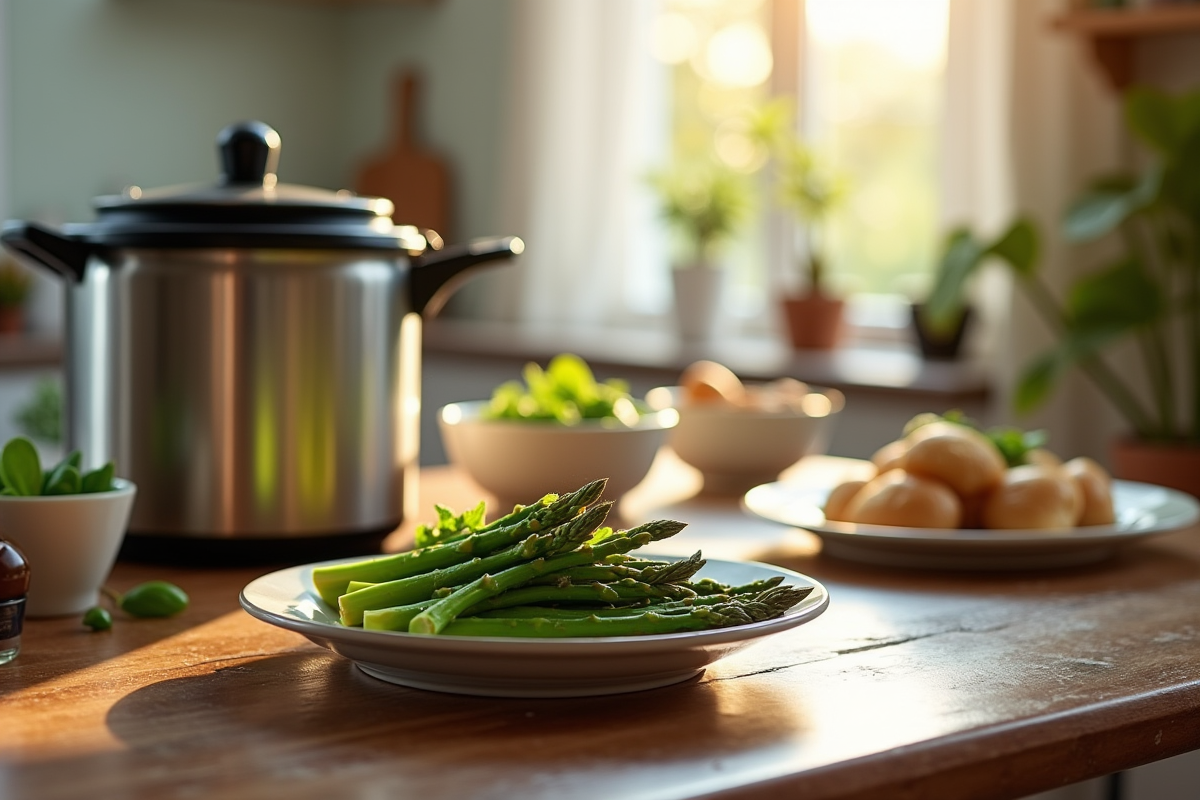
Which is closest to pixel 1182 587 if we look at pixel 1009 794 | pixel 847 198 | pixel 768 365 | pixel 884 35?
pixel 1009 794

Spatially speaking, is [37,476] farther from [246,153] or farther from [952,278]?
[952,278]

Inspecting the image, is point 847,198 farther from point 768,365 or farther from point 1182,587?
point 1182,587

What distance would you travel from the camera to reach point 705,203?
136 inches

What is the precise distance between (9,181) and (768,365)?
6.85ft

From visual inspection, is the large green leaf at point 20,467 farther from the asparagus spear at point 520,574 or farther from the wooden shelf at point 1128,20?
the wooden shelf at point 1128,20

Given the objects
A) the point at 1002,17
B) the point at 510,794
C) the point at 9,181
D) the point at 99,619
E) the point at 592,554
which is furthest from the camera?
the point at 9,181

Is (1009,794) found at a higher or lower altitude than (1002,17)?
lower

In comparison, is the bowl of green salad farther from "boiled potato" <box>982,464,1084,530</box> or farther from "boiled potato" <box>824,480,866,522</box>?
"boiled potato" <box>982,464,1084,530</box>

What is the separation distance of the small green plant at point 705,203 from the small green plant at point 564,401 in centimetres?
202

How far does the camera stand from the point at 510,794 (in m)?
0.65

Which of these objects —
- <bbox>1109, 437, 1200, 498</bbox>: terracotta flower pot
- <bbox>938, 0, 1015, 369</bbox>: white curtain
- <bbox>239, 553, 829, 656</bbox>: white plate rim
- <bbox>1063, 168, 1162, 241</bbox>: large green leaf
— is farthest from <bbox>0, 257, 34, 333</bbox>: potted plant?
<bbox>239, 553, 829, 656</bbox>: white plate rim

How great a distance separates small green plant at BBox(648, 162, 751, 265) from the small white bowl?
2.55 metres

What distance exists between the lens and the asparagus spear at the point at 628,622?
756mm

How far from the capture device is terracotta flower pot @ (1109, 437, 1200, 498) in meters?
2.36
